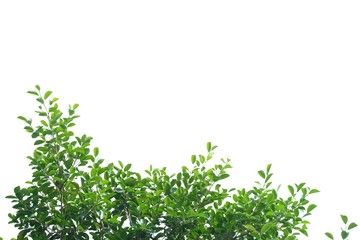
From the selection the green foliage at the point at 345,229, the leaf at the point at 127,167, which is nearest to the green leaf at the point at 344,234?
the green foliage at the point at 345,229

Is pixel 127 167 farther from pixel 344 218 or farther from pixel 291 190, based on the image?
pixel 344 218

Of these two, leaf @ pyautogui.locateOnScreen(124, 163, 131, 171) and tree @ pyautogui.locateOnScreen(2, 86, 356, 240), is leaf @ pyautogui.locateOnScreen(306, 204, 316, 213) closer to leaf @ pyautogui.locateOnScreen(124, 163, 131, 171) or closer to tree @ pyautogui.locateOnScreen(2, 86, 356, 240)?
tree @ pyautogui.locateOnScreen(2, 86, 356, 240)

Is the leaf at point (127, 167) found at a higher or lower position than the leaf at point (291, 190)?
higher

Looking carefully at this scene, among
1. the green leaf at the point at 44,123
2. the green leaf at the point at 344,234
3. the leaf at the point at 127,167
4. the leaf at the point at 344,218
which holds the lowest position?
the green leaf at the point at 344,234

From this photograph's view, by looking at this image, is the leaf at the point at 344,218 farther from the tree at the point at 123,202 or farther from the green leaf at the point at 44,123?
the green leaf at the point at 44,123

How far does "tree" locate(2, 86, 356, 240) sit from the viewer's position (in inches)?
193

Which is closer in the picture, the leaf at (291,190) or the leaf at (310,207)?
the leaf at (310,207)

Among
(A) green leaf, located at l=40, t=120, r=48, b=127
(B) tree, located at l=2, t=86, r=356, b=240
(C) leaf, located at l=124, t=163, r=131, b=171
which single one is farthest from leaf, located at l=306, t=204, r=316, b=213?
(A) green leaf, located at l=40, t=120, r=48, b=127

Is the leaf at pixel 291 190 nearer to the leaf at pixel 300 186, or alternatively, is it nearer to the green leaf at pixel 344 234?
the leaf at pixel 300 186

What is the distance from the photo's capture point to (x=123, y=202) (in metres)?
5.08

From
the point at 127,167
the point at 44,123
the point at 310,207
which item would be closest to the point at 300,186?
the point at 310,207

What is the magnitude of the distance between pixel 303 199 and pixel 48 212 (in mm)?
2145

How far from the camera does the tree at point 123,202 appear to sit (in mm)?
4914

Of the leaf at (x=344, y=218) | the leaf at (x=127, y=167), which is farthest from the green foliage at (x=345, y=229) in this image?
the leaf at (x=127, y=167)
